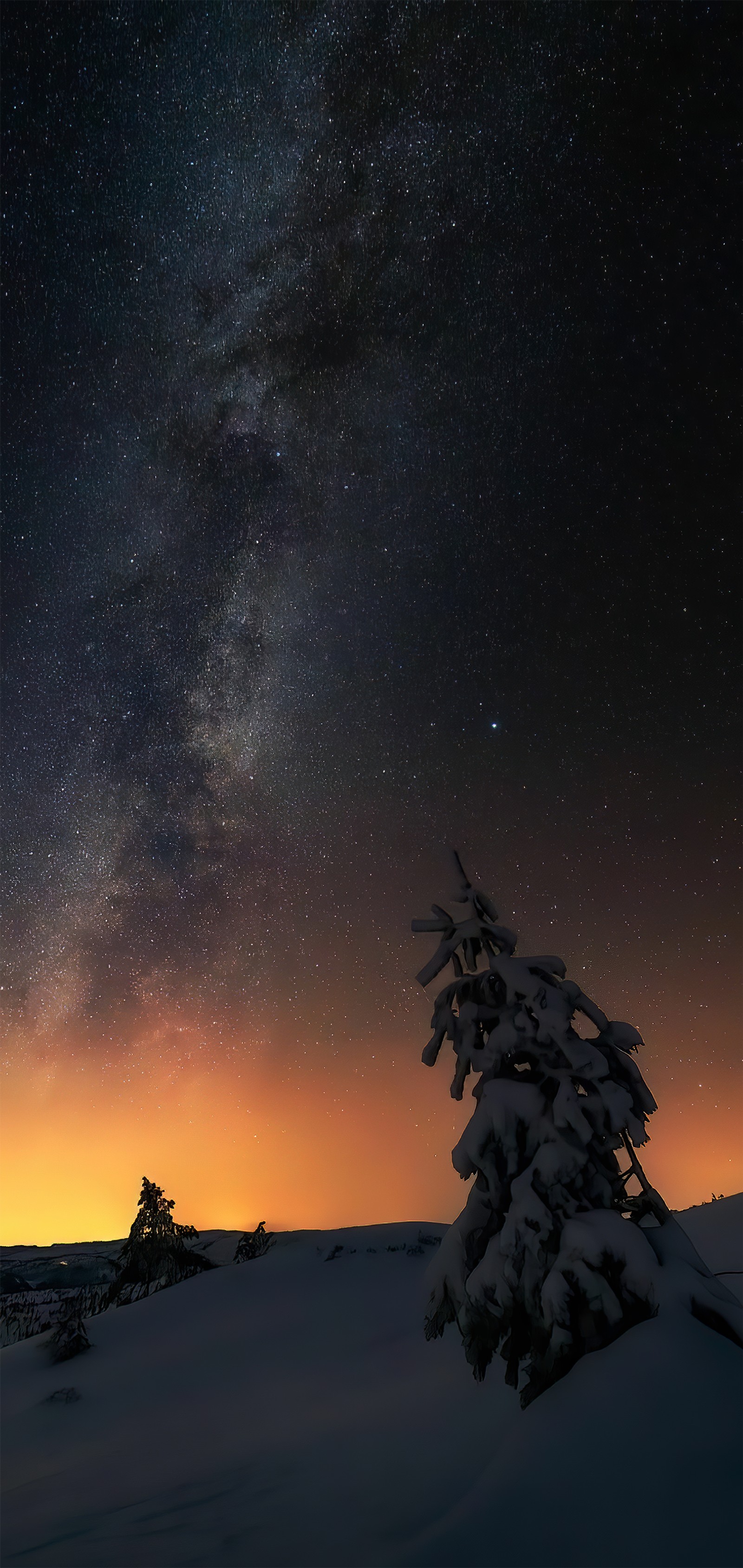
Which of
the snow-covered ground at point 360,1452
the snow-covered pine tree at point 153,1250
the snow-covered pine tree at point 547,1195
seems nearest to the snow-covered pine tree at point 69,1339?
the snow-covered ground at point 360,1452

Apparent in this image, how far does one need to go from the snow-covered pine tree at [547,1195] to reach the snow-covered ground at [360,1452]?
350 mm

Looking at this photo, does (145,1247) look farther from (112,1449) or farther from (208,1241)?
(208,1241)

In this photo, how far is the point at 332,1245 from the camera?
23.3 m

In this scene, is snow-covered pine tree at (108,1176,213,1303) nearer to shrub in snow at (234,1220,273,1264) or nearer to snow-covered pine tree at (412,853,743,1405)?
shrub in snow at (234,1220,273,1264)

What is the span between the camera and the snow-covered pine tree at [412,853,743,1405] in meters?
6.89

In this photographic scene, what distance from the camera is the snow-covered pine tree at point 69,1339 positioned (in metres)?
15.8

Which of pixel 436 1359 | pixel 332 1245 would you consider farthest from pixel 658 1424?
pixel 332 1245

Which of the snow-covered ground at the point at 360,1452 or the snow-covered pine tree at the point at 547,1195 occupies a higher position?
the snow-covered pine tree at the point at 547,1195

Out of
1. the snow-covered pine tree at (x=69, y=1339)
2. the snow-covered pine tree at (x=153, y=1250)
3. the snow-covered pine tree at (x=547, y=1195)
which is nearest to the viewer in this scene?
the snow-covered pine tree at (x=547, y=1195)

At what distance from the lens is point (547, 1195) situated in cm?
747

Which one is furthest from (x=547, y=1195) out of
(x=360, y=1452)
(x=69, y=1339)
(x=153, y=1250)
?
(x=153, y=1250)

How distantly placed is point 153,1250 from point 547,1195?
22605mm

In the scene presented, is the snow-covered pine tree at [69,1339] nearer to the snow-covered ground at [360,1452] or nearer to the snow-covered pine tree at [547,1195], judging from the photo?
the snow-covered ground at [360,1452]

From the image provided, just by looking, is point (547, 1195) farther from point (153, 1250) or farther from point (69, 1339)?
point (153, 1250)
